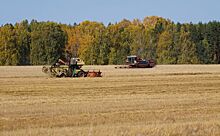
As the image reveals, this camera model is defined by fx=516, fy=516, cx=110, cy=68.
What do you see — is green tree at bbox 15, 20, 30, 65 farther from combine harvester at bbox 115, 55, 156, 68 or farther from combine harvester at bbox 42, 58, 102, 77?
combine harvester at bbox 42, 58, 102, 77

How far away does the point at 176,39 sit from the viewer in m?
104

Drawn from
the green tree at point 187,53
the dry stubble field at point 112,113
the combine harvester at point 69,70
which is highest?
the green tree at point 187,53

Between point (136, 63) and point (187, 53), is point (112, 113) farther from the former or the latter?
point (187, 53)

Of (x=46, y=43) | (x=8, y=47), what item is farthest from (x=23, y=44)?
(x=46, y=43)

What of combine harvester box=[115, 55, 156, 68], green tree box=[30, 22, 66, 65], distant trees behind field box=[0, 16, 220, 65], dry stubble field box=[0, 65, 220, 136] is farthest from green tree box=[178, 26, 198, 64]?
dry stubble field box=[0, 65, 220, 136]

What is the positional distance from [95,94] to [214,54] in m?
83.6

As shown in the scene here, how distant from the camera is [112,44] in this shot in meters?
103

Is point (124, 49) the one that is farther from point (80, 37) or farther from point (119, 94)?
point (119, 94)

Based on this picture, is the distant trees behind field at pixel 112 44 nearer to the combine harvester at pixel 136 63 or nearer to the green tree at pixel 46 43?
the green tree at pixel 46 43

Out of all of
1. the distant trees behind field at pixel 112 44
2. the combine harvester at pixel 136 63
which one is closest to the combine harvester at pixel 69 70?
the combine harvester at pixel 136 63

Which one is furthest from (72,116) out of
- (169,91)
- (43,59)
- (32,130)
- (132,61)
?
(43,59)

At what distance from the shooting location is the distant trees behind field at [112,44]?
9925cm

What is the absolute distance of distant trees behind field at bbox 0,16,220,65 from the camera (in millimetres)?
99250

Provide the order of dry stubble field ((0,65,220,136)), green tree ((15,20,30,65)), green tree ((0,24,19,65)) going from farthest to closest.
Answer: green tree ((15,20,30,65))
green tree ((0,24,19,65))
dry stubble field ((0,65,220,136))
